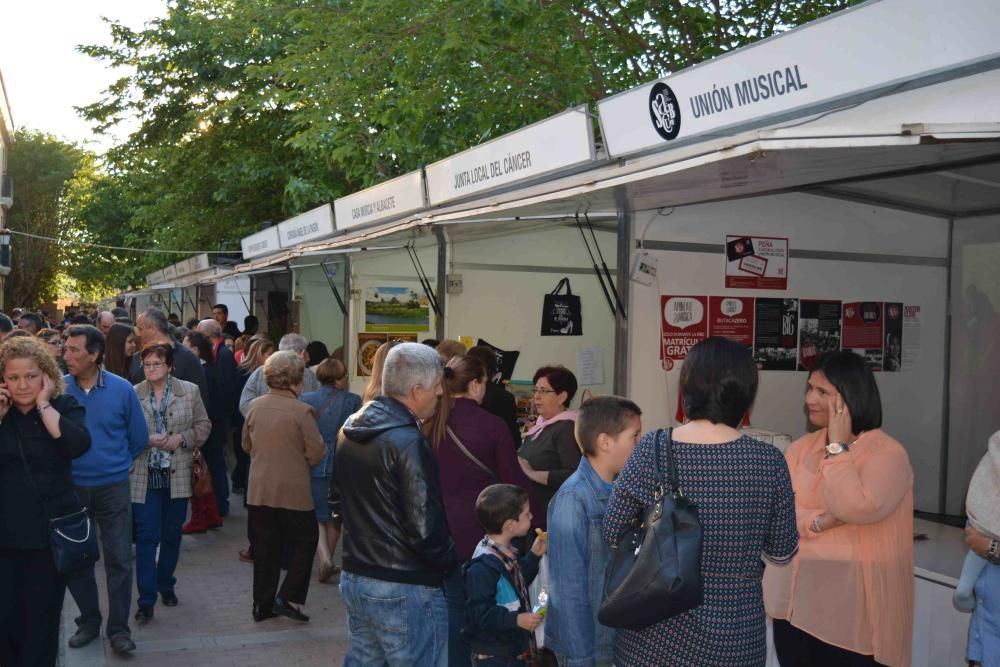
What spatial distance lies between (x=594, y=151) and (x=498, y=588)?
293 centimetres

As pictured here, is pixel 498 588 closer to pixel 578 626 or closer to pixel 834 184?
pixel 578 626

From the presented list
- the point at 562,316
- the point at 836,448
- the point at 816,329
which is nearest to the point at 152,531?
the point at 562,316

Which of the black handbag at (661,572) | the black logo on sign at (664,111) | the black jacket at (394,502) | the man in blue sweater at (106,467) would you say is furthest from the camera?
A: the man in blue sweater at (106,467)

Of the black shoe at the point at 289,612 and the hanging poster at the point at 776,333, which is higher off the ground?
the hanging poster at the point at 776,333

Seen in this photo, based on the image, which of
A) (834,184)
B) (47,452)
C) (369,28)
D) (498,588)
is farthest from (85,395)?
(369,28)

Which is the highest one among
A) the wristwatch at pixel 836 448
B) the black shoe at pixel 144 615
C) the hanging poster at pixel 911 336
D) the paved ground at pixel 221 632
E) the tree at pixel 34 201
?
the tree at pixel 34 201

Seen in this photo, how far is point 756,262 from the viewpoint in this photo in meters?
6.62

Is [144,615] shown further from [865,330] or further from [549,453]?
[865,330]

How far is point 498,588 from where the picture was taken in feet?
12.2

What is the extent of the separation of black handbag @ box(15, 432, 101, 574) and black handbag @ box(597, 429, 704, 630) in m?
2.83

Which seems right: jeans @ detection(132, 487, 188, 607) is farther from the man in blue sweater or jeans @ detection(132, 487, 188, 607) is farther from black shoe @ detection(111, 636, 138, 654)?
black shoe @ detection(111, 636, 138, 654)

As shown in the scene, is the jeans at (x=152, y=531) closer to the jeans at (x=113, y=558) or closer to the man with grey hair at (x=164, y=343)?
the jeans at (x=113, y=558)

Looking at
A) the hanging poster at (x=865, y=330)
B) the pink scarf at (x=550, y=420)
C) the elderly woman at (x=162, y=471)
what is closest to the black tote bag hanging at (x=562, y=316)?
the hanging poster at (x=865, y=330)

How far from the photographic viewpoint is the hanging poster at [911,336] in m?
7.22
